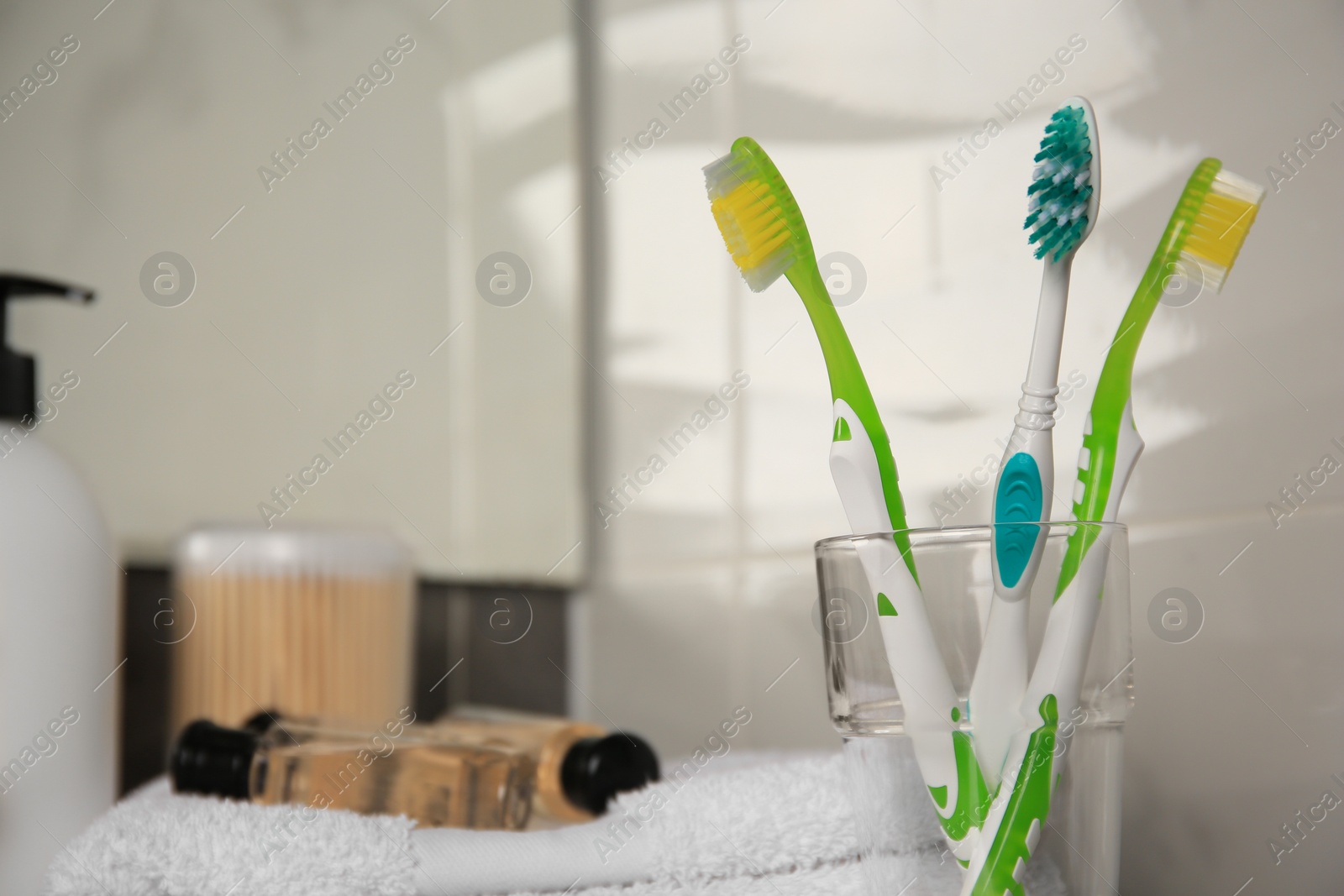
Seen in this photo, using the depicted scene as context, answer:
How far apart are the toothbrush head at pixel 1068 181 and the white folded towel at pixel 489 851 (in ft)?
0.63

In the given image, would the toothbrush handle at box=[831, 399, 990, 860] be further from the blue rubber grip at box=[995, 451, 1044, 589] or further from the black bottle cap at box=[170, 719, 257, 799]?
the black bottle cap at box=[170, 719, 257, 799]

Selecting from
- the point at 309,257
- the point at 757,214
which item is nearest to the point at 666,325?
the point at 309,257

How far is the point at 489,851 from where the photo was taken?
15.0 inches

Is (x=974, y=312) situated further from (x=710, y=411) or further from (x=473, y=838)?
(x=473, y=838)

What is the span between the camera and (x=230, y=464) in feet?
2.08

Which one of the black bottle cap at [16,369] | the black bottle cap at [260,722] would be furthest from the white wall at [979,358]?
the black bottle cap at [16,369]

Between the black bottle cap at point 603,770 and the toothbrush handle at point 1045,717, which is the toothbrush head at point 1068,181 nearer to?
the toothbrush handle at point 1045,717

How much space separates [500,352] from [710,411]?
175mm

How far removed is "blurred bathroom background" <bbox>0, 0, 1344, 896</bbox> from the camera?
1.37 feet

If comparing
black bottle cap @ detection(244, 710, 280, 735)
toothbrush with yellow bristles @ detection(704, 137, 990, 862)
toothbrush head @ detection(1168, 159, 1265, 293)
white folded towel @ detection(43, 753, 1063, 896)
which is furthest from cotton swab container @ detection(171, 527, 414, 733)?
toothbrush head @ detection(1168, 159, 1265, 293)

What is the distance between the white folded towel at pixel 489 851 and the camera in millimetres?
363

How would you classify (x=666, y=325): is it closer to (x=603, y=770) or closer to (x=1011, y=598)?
(x=603, y=770)

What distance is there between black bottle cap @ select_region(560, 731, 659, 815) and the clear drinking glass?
0.18m

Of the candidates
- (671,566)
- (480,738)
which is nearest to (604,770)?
(480,738)
